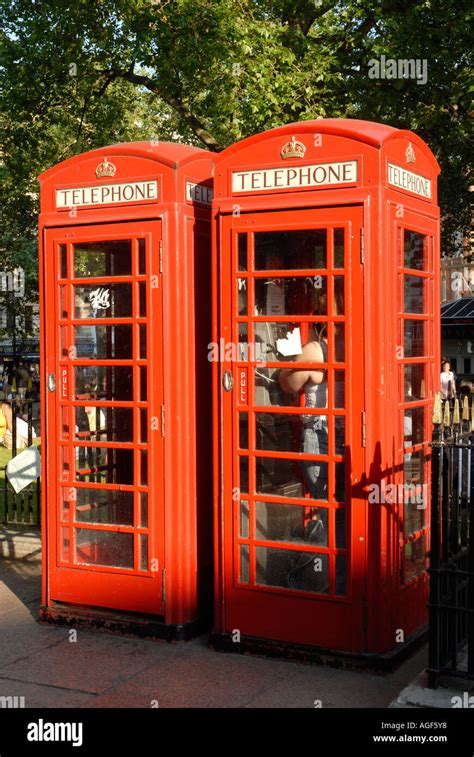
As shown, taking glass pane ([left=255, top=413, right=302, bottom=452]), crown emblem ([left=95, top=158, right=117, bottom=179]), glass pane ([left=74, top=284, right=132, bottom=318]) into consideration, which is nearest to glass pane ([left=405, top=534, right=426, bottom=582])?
glass pane ([left=255, top=413, right=302, bottom=452])

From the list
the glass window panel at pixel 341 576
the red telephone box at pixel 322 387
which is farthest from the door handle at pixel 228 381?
the glass window panel at pixel 341 576

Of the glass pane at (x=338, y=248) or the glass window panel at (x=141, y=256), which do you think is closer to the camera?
the glass pane at (x=338, y=248)

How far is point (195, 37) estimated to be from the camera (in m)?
12.9

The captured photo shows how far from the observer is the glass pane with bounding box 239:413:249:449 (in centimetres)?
551

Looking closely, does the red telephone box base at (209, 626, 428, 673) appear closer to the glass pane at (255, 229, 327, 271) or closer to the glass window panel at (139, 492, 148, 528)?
the glass window panel at (139, 492, 148, 528)

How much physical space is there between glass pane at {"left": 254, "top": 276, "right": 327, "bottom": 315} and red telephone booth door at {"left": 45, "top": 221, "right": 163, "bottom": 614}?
26.0 inches

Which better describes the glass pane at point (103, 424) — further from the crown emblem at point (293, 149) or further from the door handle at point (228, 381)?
the crown emblem at point (293, 149)

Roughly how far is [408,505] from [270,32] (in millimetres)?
9023

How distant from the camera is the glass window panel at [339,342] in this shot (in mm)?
5238

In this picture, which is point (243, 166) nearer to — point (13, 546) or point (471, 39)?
point (13, 546)

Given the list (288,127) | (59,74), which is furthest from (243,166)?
(59,74)

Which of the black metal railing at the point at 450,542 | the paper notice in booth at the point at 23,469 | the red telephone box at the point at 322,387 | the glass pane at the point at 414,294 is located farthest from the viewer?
the paper notice in booth at the point at 23,469

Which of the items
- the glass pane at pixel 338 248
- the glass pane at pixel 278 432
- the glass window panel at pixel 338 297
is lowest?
the glass pane at pixel 278 432

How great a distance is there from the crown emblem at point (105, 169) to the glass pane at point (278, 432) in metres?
1.86
